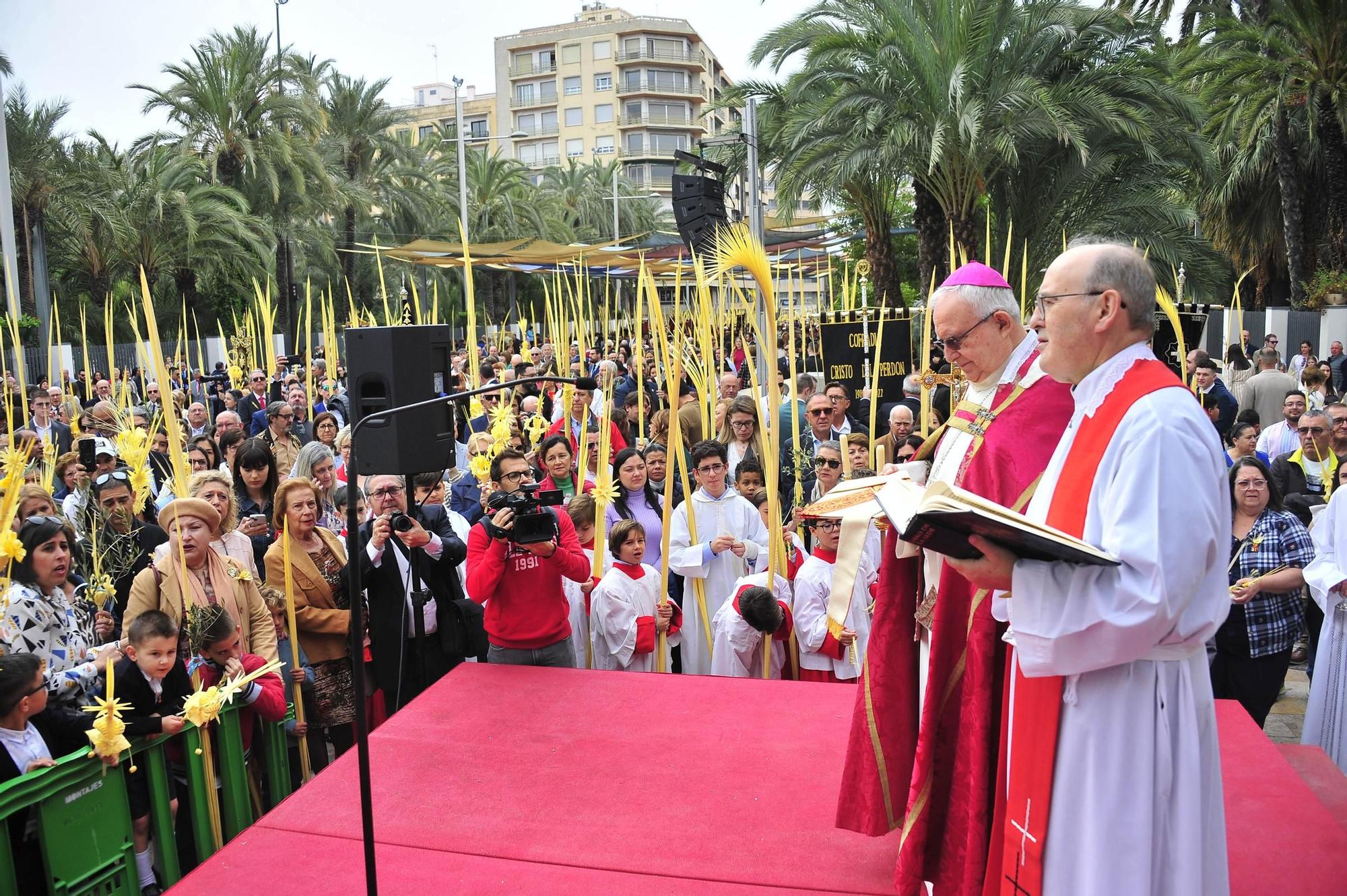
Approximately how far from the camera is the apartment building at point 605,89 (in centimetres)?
6819

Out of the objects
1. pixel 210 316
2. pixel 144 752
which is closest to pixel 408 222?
pixel 210 316

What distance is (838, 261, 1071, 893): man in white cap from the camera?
8.55 ft

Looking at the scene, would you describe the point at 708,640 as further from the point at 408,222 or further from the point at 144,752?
the point at 408,222

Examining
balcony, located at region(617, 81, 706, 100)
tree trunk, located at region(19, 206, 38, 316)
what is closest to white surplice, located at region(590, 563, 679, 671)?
tree trunk, located at region(19, 206, 38, 316)

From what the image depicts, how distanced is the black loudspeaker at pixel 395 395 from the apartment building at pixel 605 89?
65.2 metres

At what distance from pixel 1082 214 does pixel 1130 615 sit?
1510cm

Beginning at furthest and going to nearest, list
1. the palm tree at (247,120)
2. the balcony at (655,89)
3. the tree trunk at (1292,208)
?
the balcony at (655,89) < the palm tree at (247,120) < the tree trunk at (1292,208)

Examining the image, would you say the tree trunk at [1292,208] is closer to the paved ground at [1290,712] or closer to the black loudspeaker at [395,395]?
the paved ground at [1290,712]

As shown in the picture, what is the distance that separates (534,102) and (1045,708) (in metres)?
71.7

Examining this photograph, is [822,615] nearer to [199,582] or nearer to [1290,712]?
[199,582]

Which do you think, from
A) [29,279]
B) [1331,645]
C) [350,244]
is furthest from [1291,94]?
[29,279]

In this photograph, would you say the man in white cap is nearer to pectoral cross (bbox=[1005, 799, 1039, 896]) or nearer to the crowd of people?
the crowd of people

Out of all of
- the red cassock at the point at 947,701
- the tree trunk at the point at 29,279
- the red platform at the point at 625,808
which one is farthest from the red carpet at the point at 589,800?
the tree trunk at the point at 29,279

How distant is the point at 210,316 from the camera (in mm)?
29797
